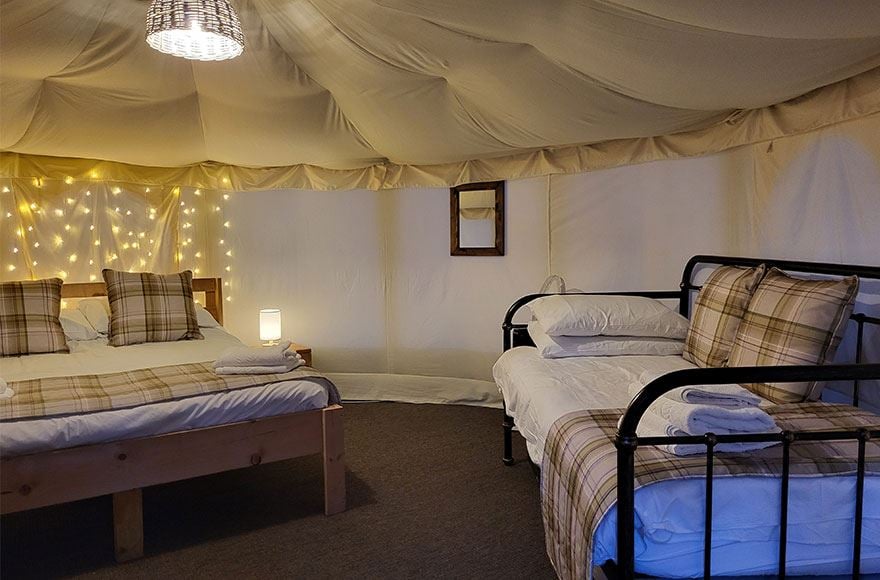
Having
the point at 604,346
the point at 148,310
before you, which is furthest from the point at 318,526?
the point at 148,310

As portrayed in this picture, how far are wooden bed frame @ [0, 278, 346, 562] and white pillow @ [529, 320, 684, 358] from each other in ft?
3.38

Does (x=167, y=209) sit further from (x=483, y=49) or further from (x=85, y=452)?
(x=483, y=49)

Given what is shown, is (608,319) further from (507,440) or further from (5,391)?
(5,391)

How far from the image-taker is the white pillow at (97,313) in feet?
12.6

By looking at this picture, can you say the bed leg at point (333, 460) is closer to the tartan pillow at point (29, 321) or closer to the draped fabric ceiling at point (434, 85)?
the draped fabric ceiling at point (434, 85)

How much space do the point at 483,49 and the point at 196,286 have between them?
300 cm

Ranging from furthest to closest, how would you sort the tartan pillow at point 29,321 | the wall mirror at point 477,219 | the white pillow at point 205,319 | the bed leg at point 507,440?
the wall mirror at point 477,219 < the white pillow at point 205,319 < the tartan pillow at point 29,321 < the bed leg at point 507,440

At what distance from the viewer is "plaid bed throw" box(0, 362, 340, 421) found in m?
2.23

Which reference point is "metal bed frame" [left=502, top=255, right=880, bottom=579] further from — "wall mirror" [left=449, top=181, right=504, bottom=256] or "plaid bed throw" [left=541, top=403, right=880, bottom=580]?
"wall mirror" [left=449, top=181, right=504, bottom=256]

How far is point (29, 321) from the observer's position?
11.1 ft

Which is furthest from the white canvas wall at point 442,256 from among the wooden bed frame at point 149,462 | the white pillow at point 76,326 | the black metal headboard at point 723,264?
the wooden bed frame at point 149,462

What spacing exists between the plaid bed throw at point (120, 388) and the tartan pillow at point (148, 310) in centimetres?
99

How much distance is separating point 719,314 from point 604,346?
550mm

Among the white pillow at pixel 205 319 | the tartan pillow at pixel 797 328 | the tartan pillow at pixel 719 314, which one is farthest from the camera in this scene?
the white pillow at pixel 205 319
